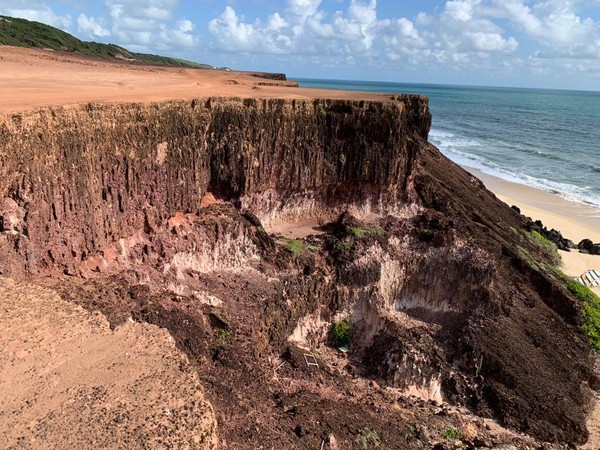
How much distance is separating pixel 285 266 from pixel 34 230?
33.5 feet

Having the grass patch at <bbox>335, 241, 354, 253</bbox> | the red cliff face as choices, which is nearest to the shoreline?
the red cliff face

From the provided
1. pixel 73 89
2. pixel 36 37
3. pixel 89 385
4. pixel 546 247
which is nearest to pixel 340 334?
pixel 89 385

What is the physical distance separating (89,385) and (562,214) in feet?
155

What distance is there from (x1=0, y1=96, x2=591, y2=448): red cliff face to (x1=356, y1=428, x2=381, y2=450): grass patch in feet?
1.42

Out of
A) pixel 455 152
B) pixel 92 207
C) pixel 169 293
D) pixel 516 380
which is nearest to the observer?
pixel 92 207

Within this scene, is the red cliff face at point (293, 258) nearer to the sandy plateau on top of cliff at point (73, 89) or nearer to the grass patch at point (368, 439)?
the grass patch at point (368, 439)

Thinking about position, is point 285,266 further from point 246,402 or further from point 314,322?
point 246,402

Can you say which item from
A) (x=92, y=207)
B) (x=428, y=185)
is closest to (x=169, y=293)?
(x=92, y=207)

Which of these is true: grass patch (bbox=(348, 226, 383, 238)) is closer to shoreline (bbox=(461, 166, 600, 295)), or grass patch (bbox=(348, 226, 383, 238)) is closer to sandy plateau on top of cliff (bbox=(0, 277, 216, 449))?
sandy plateau on top of cliff (bbox=(0, 277, 216, 449))

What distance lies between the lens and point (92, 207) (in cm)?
1594

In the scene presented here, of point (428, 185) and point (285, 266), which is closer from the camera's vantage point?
point (285, 266)

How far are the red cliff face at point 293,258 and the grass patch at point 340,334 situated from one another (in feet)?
1.06

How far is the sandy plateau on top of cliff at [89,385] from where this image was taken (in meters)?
7.69

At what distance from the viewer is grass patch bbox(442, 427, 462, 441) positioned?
16.0m
